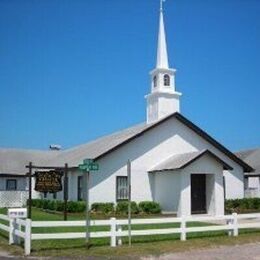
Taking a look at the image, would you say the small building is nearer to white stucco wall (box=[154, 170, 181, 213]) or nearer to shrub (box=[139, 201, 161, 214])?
white stucco wall (box=[154, 170, 181, 213])

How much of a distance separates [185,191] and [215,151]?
234 inches

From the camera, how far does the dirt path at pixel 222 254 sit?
14.5 metres

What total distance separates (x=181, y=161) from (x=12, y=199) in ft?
56.1

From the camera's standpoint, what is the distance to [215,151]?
34.8m

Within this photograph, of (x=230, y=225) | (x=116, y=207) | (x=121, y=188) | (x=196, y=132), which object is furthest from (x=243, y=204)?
(x=230, y=225)

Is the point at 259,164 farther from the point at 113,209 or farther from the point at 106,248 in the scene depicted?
the point at 106,248

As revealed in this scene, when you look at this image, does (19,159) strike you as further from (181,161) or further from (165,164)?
(181,161)

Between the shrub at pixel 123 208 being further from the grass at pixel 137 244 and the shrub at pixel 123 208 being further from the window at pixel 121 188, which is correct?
the grass at pixel 137 244

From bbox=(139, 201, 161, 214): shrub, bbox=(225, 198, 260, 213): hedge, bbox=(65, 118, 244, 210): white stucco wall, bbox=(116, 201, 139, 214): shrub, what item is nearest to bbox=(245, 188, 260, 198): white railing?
bbox=(65, 118, 244, 210): white stucco wall

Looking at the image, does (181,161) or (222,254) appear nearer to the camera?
(222,254)

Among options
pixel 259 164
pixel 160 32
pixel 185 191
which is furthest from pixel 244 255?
pixel 259 164

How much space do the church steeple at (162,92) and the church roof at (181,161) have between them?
3.45 meters

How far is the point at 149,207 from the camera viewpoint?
3098cm

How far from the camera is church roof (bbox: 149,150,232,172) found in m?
29.8
